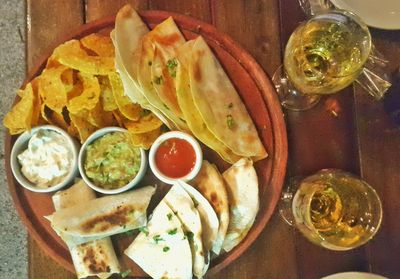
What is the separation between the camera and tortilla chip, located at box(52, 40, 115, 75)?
124 cm

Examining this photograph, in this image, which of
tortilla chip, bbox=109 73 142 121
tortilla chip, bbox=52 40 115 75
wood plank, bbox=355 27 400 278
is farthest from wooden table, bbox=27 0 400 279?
tortilla chip, bbox=109 73 142 121

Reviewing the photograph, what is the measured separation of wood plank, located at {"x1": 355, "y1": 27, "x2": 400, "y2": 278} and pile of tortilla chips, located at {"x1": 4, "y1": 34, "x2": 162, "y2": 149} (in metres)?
0.55

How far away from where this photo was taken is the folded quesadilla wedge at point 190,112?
1233mm

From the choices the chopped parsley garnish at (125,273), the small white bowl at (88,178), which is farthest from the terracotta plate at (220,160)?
the small white bowl at (88,178)

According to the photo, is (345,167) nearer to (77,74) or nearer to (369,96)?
(369,96)

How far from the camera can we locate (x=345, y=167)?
52.2 inches

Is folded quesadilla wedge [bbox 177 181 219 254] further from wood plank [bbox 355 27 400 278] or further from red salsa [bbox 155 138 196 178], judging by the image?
wood plank [bbox 355 27 400 278]

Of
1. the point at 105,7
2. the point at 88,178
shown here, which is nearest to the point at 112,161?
the point at 88,178

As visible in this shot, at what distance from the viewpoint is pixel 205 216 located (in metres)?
Answer: 1.25

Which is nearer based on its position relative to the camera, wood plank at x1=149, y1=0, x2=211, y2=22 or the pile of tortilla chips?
the pile of tortilla chips

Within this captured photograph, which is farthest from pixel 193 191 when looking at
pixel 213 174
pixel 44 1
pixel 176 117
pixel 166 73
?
pixel 44 1

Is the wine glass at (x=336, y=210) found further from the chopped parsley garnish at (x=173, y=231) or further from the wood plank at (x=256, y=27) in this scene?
the chopped parsley garnish at (x=173, y=231)

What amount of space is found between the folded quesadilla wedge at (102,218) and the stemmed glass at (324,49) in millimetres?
485

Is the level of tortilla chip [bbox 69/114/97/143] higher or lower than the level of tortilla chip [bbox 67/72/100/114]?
lower
